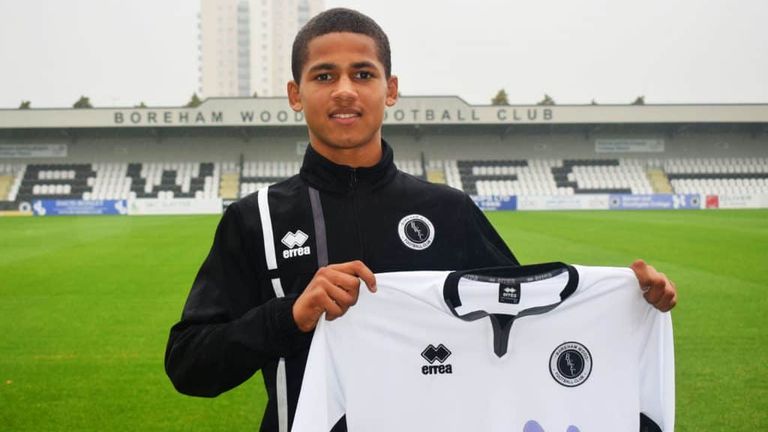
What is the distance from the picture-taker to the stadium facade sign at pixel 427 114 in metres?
36.2

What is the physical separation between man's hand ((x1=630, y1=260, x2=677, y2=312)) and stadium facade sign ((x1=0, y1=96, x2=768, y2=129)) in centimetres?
3490

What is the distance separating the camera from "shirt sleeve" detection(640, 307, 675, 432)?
2027mm

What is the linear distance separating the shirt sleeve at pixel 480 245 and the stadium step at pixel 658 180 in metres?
39.6

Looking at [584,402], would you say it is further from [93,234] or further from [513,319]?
[93,234]

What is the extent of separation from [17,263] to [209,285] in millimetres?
12493

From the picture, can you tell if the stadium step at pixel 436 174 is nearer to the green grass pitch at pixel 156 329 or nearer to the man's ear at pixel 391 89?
the green grass pitch at pixel 156 329

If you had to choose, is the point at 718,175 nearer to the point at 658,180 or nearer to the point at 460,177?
the point at 658,180

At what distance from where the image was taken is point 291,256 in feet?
6.06

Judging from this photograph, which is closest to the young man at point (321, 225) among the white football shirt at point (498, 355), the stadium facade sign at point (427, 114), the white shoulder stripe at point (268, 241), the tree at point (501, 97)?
the white shoulder stripe at point (268, 241)

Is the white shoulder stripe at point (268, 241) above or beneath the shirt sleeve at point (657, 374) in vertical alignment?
above

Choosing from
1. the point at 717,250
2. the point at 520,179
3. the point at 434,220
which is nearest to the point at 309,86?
the point at 434,220

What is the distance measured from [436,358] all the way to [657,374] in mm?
752

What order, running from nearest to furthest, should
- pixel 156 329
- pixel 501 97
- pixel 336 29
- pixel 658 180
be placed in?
pixel 336 29 < pixel 156 329 < pixel 658 180 < pixel 501 97

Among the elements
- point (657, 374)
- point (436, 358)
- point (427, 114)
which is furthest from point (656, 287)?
point (427, 114)
